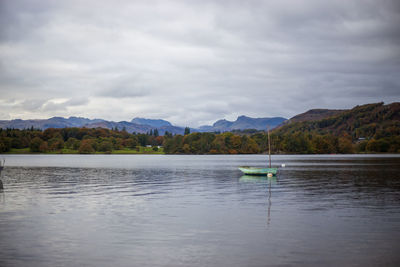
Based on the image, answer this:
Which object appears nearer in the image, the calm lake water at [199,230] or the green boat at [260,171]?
the calm lake water at [199,230]

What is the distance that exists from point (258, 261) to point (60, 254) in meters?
10.1

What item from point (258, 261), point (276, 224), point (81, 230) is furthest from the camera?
point (276, 224)

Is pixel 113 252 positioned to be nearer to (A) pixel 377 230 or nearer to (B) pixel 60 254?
(B) pixel 60 254

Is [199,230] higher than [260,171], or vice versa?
[260,171]

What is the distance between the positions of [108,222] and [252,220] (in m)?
10.9

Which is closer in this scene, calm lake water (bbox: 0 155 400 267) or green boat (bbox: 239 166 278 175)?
calm lake water (bbox: 0 155 400 267)

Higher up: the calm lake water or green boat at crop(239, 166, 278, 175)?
green boat at crop(239, 166, 278, 175)

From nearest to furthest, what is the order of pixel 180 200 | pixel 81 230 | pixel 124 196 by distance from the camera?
pixel 81 230, pixel 180 200, pixel 124 196

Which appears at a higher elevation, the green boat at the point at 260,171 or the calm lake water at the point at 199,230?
the green boat at the point at 260,171

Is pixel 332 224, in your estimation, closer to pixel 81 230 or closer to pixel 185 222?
pixel 185 222

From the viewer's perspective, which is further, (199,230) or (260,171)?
(260,171)

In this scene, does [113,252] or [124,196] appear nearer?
[113,252]

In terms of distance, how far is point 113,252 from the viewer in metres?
19.7

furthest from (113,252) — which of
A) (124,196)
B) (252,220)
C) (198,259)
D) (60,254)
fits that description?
(124,196)
